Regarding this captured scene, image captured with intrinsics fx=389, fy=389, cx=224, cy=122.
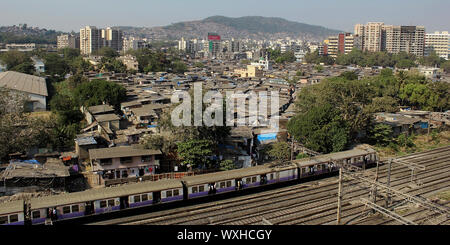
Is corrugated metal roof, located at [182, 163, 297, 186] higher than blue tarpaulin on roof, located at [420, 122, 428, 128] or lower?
lower

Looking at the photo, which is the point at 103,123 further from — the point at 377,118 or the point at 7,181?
the point at 377,118

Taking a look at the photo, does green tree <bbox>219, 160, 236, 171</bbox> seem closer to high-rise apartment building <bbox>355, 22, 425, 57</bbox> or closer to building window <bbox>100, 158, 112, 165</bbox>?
building window <bbox>100, 158, 112, 165</bbox>

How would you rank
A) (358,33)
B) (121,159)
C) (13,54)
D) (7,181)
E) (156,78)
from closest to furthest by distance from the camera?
1. (7,181)
2. (121,159)
3. (156,78)
4. (13,54)
5. (358,33)

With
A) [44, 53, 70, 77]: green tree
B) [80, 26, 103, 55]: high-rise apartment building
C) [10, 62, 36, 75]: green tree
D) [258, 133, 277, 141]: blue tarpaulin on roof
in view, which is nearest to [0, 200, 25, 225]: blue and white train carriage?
[258, 133, 277, 141]: blue tarpaulin on roof

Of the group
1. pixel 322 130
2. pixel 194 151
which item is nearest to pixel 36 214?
pixel 194 151

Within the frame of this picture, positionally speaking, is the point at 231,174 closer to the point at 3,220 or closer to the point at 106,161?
the point at 106,161

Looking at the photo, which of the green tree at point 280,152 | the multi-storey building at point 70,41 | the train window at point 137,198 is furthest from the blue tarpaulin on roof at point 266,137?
the multi-storey building at point 70,41
